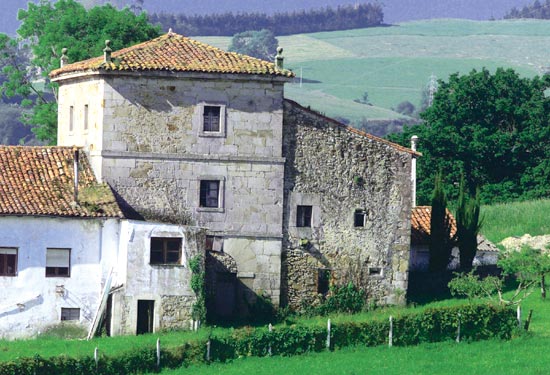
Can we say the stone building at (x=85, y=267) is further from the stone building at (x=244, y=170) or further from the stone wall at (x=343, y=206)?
the stone wall at (x=343, y=206)

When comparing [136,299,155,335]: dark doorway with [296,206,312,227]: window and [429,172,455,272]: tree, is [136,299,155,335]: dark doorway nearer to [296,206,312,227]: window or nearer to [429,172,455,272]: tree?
[296,206,312,227]: window

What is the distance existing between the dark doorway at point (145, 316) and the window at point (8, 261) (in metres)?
3.96

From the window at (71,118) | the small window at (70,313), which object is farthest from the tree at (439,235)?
the small window at (70,313)

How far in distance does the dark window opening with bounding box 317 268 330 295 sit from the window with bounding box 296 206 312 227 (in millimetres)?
1621

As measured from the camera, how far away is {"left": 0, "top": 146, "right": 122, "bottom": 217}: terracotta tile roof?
48.8m

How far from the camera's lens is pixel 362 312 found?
52812 millimetres

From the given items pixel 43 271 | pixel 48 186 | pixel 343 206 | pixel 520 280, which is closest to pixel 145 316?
pixel 43 271

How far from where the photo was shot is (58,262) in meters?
48.9

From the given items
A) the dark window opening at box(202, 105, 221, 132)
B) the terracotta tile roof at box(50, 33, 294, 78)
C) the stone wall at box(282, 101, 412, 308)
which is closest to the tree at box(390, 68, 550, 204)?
the stone wall at box(282, 101, 412, 308)

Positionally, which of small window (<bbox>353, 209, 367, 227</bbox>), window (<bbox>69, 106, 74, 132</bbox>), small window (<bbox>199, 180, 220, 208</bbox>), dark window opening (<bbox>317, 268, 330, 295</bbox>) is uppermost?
window (<bbox>69, 106, 74, 132</bbox>)

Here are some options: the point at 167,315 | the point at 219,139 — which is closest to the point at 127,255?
the point at 167,315

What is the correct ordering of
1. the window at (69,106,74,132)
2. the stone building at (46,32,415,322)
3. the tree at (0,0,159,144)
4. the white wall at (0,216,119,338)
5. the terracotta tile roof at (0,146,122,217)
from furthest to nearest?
the tree at (0,0,159,144) → the window at (69,106,74,132) → the stone building at (46,32,415,322) → the terracotta tile roof at (0,146,122,217) → the white wall at (0,216,119,338)

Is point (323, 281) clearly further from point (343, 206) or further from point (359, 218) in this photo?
point (343, 206)

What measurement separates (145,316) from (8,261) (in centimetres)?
447
